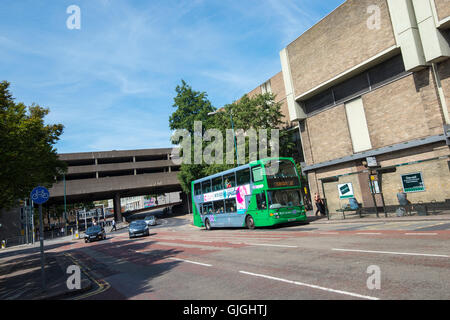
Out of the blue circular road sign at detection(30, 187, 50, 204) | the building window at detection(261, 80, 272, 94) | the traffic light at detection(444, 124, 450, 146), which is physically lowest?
the blue circular road sign at detection(30, 187, 50, 204)

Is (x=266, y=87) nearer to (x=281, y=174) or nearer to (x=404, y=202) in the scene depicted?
(x=281, y=174)

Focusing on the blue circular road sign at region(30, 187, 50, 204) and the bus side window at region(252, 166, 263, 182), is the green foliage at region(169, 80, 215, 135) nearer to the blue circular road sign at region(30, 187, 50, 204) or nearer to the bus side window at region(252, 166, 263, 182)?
the bus side window at region(252, 166, 263, 182)

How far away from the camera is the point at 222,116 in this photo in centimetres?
3278

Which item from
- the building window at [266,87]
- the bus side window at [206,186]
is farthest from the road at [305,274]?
the building window at [266,87]

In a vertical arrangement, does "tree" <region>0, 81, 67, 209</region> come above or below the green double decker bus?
above

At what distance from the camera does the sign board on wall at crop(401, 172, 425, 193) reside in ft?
52.5

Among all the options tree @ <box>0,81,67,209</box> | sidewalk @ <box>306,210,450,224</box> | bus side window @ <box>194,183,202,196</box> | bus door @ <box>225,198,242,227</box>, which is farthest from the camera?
bus side window @ <box>194,183,202,196</box>

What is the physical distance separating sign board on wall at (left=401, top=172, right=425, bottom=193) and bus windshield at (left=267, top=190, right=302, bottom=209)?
233 inches

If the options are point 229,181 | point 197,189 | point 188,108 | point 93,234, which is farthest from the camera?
point 188,108

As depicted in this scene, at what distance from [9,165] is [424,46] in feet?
71.6

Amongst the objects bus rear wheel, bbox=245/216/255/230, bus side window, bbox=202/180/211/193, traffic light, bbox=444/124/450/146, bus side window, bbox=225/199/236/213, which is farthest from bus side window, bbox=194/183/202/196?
traffic light, bbox=444/124/450/146

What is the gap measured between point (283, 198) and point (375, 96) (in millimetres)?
10081

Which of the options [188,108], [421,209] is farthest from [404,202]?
[188,108]

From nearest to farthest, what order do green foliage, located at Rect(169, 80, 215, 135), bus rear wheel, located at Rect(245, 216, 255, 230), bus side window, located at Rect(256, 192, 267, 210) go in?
bus side window, located at Rect(256, 192, 267, 210) < bus rear wheel, located at Rect(245, 216, 255, 230) < green foliage, located at Rect(169, 80, 215, 135)
